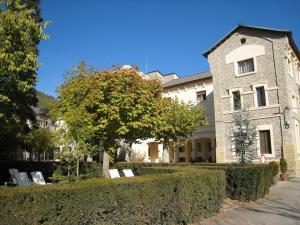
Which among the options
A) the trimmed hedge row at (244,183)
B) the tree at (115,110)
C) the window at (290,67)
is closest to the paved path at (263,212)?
the trimmed hedge row at (244,183)

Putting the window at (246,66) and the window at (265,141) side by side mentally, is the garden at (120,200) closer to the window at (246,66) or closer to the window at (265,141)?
the window at (265,141)

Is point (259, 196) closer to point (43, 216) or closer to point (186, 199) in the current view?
point (186, 199)

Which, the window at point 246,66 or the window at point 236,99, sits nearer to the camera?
the window at point 246,66

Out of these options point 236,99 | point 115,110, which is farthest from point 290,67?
point 115,110

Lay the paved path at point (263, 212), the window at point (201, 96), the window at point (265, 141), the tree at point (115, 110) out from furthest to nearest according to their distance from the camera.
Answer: the window at point (201, 96) < the window at point (265, 141) < the tree at point (115, 110) < the paved path at point (263, 212)

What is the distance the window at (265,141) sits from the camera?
22281 mm

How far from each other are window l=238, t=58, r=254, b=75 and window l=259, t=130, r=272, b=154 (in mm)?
5180

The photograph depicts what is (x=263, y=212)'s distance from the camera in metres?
9.83

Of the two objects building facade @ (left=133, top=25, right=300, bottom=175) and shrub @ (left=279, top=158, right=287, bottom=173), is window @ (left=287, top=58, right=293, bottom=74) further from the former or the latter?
shrub @ (left=279, top=158, right=287, bottom=173)

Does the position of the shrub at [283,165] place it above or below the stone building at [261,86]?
below

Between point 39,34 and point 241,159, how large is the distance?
15.6 m

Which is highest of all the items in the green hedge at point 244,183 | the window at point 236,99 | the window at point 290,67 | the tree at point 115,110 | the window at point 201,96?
the window at point 290,67

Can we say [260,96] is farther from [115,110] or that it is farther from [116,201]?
[116,201]

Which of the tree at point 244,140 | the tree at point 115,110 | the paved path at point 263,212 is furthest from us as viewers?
the tree at point 244,140
